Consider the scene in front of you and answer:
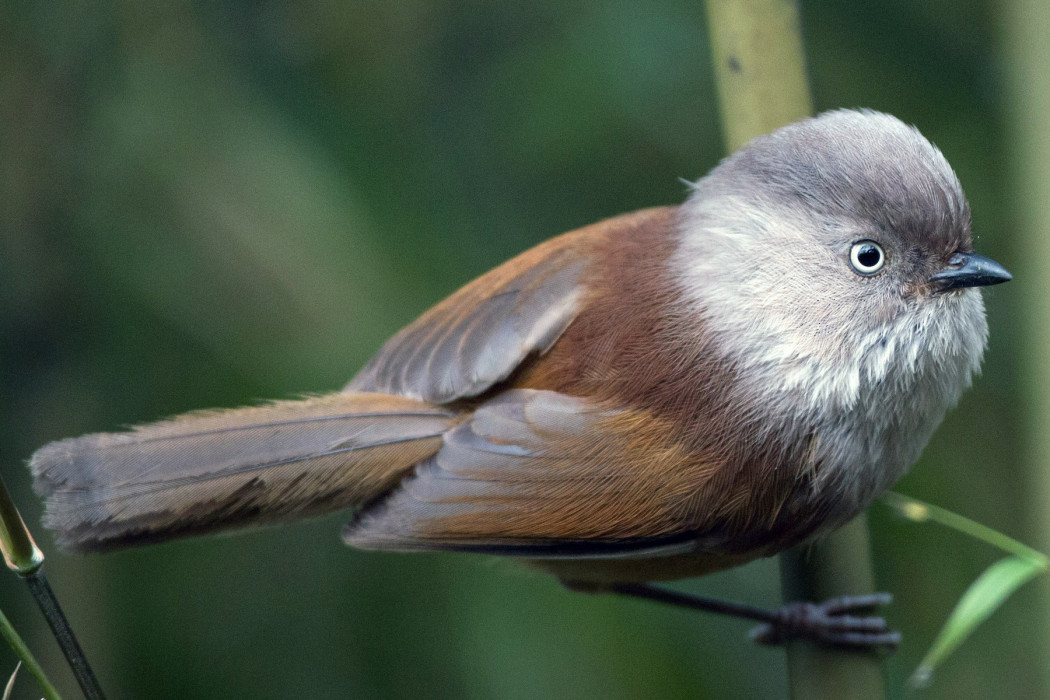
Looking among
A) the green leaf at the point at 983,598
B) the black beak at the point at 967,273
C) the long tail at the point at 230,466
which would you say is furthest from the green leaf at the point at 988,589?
the long tail at the point at 230,466

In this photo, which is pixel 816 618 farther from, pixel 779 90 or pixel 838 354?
pixel 779 90

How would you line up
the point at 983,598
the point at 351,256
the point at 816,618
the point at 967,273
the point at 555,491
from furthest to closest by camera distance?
the point at 351,256 < the point at 816,618 < the point at 555,491 < the point at 967,273 < the point at 983,598

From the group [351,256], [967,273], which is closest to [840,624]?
[967,273]

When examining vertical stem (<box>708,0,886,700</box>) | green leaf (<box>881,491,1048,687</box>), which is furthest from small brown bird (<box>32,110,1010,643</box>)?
green leaf (<box>881,491,1048,687</box>)

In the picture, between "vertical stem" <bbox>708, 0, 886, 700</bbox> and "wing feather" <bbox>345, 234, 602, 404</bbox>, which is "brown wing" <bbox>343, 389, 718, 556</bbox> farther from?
"vertical stem" <bbox>708, 0, 886, 700</bbox>

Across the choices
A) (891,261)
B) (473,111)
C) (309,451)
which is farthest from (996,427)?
(309,451)

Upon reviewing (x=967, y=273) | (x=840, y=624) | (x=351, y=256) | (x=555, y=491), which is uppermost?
(x=351, y=256)
